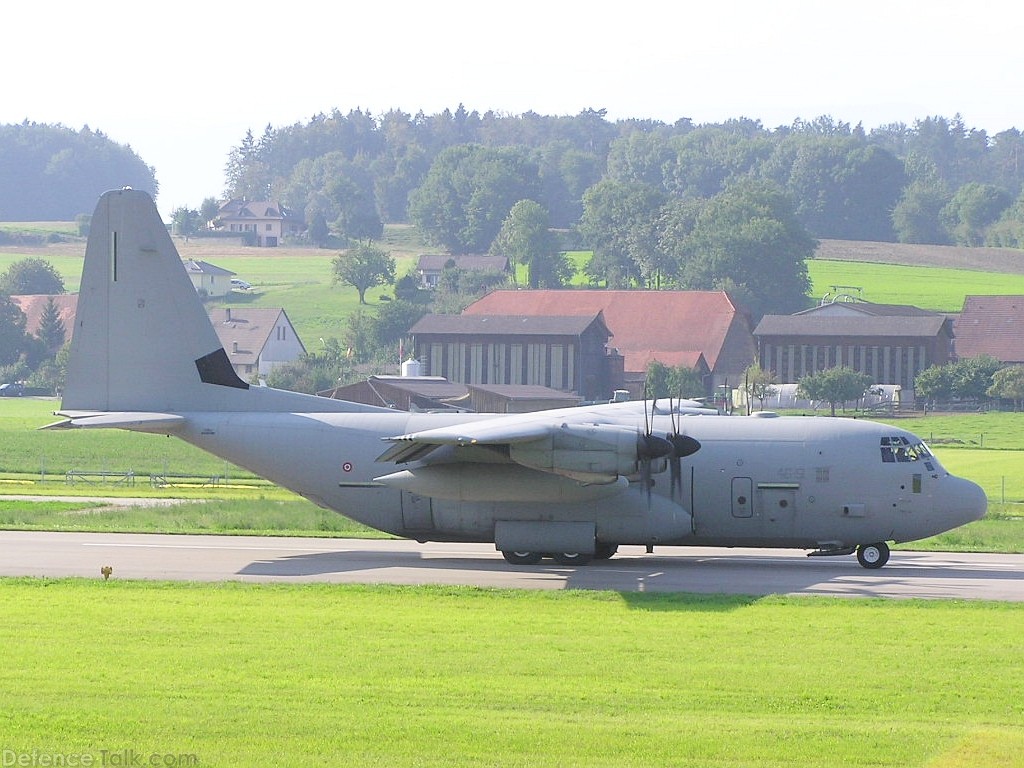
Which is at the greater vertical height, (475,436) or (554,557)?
(475,436)

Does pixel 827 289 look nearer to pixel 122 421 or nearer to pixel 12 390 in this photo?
pixel 12 390

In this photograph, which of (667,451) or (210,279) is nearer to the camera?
(667,451)

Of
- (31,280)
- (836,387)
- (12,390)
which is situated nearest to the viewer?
(836,387)

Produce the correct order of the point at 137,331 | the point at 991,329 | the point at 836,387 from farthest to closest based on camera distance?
the point at 991,329 < the point at 836,387 < the point at 137,331

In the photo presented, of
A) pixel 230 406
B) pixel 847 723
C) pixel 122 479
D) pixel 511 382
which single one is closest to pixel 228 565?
pixel 230 406

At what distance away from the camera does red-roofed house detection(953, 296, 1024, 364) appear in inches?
5448

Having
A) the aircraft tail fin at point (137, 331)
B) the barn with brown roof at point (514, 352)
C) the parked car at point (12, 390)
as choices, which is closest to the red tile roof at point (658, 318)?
the barn with brown roof at point (514, 352)

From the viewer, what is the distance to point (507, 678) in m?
19.1

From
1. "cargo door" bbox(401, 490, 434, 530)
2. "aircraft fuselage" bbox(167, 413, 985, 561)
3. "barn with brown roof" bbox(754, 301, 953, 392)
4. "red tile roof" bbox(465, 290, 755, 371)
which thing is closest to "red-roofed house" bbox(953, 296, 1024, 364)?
"barn with brown roof" bbox(754, 301, 953, 392)

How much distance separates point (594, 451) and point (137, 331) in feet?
39.7

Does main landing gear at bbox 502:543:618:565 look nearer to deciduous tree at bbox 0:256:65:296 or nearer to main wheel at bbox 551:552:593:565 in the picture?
main wheel at bbox 551:552:593:565

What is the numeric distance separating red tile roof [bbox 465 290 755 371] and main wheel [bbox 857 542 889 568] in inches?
4347

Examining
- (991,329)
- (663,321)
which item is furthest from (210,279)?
(991,329)

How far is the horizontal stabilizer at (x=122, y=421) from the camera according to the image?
32.7 m
